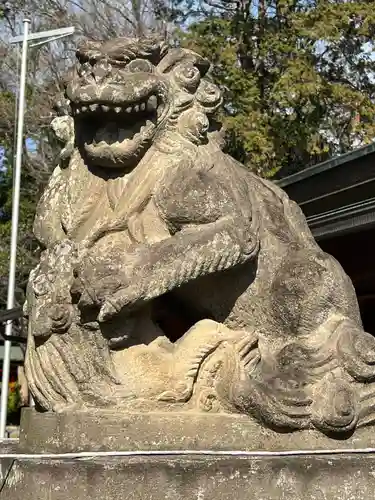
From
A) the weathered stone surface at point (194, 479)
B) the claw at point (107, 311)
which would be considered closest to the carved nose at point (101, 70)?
the claw at point (107, 311)

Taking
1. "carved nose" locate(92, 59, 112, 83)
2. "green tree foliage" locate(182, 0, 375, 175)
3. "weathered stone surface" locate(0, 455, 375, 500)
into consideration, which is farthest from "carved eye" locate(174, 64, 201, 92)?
"green tree foliage" locate(182, 0, 375, 175)

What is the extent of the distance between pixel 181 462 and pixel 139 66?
1424 mm

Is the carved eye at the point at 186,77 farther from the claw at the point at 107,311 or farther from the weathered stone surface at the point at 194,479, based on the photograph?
the weathered stone surface at the point at 194,479

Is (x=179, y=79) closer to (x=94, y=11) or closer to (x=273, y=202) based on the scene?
(x=273, y=202)

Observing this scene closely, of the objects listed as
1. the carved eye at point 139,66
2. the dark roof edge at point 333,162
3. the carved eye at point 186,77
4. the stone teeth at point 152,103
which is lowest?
the dark roof edge at point 333,162

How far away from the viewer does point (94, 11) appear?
16766mm

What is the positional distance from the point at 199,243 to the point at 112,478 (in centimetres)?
83

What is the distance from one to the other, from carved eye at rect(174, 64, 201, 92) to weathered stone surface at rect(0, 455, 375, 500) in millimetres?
1382

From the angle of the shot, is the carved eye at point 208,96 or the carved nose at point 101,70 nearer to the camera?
the carved nose at point 101,70

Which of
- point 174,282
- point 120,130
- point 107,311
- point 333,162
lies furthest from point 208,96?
point 333,162

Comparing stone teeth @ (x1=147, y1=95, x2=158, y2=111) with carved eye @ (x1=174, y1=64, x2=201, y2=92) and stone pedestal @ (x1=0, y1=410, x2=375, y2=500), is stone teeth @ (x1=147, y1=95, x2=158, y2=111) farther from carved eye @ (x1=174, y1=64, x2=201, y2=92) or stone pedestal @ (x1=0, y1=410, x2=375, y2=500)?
stone pedestal @ (x1=0, y1=410, x2=375, y2=500)

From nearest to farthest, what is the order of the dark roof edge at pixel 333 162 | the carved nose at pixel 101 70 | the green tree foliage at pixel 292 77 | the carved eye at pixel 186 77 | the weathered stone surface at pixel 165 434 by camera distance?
the weathered stone surface at pixel 165 434 < the carved nose at pixel 101 70 < the carved eye at pixel 186 77 < the dark roof edge at pixel 333 162 < the green tree foliage at pixel 292 77

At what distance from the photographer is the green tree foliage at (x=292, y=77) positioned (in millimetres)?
11969

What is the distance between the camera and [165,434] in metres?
2.78
